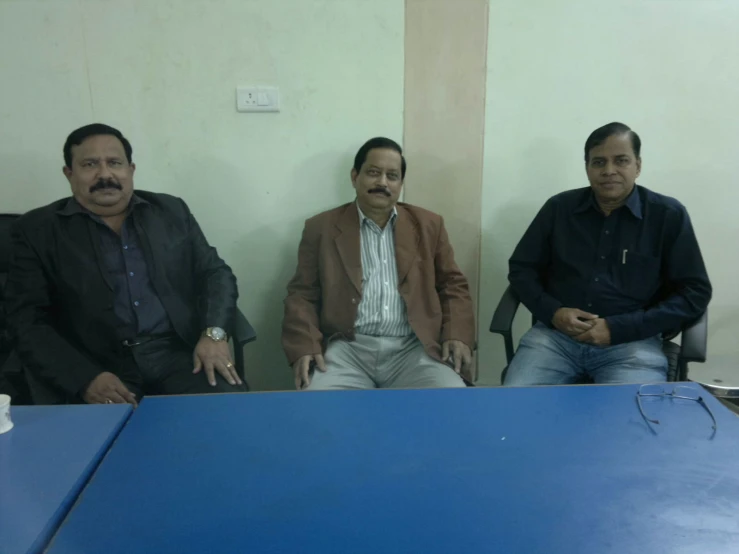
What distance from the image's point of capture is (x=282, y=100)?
7.43 ft

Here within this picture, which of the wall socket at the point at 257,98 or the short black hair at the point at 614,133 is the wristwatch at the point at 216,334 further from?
the short black hair at the point at 614,133

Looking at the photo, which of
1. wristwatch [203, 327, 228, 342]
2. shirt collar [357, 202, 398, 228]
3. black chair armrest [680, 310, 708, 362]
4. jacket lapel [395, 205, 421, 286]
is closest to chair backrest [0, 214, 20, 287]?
wristwatch [203, 327, 228, 342]

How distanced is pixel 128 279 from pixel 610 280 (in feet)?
5.92

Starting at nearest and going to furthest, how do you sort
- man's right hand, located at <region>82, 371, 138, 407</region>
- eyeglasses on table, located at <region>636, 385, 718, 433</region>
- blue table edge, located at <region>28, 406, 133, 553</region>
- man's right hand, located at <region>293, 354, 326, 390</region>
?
blue table edge, located at <region>28, 406, 133, 553</region>
eyeglasses on table, located at <region>636, 385, 718, 433</region>
man's right hand, located at <region>82, 371, 138, 407</region>
man's right hand, located at <region>293, 354, 326, 390</region>

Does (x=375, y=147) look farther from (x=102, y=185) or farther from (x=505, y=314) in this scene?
(x=102, y=185)

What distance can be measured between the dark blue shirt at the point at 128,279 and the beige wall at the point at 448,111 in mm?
1177

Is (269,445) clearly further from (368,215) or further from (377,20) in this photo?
(377,20)

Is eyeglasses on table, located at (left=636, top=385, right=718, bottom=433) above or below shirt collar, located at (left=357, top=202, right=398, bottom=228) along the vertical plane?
below

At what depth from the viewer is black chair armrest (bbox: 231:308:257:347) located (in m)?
1.87

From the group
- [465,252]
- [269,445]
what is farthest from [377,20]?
[269,445]

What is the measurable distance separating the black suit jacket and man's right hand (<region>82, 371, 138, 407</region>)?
0.08 ft

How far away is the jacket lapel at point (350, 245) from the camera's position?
206cm

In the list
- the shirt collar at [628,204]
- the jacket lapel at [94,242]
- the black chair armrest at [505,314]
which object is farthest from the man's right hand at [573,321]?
the jacket lapel at [94,242]

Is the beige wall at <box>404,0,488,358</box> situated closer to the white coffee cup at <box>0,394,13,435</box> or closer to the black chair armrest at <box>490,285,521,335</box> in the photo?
the black chair armrest at <box>490,285,521,335</box>
